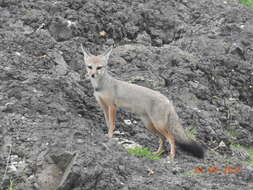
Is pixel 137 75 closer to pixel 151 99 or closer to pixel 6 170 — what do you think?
pixel 151 99

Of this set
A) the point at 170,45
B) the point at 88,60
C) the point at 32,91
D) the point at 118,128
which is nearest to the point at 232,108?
the point at 170,45

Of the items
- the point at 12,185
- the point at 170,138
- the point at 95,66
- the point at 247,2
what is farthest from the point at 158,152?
the point at 247,2

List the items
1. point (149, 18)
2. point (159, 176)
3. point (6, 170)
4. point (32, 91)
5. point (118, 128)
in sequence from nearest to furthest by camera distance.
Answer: point (6, 170)
point (159, 176)
point (32, 91)
point (118, 128)
point (149, 18)

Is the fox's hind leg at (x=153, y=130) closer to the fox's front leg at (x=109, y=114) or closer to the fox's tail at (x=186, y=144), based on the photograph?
the fox's tail at (x=186, y=144)

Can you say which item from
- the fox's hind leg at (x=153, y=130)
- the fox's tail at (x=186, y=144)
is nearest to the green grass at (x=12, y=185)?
the fox's hind leg at (x=153, y=130)

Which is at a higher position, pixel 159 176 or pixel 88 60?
pixel 88 60

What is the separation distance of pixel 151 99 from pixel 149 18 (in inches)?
169

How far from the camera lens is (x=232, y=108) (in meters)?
10.3

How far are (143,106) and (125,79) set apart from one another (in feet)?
5.39

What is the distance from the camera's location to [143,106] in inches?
319

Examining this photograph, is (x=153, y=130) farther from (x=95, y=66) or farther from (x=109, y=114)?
(x=95, y=66)

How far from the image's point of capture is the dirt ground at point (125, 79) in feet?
21.1

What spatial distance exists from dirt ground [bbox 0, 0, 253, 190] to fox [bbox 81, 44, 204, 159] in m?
0.26

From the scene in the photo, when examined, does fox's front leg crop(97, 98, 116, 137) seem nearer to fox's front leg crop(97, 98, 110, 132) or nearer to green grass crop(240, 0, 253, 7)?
fox's front leg crop(97, 98, 110, 132)
